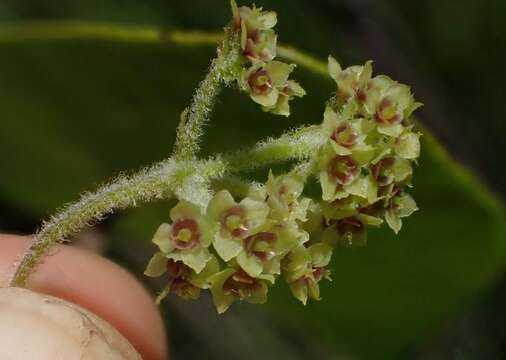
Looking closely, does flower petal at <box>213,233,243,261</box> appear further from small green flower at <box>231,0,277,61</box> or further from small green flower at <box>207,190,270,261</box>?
small green flower at <box>231,0,277,61</box>

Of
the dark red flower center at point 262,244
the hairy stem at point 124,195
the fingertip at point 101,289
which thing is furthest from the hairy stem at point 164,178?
the fingertip at point 101,289

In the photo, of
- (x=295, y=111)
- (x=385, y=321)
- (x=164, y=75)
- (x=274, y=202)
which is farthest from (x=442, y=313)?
(x=274, y=202)

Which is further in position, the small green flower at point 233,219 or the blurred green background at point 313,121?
the blurred green background at point 313,121

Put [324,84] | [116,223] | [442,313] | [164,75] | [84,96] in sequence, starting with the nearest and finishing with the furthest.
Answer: [324,84] < [164,75] < [84,96] < [442,313] < [116,223]

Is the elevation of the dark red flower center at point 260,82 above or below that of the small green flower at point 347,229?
above

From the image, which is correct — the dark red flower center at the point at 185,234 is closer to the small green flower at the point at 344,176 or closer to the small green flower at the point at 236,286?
the small green flower at the point at 236,286

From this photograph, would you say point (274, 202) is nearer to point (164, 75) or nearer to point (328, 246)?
point (328, 246)
